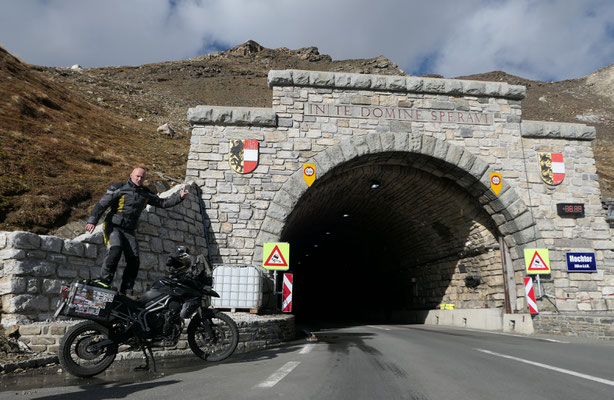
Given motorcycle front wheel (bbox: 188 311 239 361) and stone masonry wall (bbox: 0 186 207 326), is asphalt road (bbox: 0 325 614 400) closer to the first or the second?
motorcycle front wheel (bbox: 188 311 239 361)

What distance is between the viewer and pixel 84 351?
4.48 m

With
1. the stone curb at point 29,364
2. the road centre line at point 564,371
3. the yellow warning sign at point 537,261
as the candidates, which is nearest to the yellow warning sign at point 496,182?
the yellow warning sign at point 537,261

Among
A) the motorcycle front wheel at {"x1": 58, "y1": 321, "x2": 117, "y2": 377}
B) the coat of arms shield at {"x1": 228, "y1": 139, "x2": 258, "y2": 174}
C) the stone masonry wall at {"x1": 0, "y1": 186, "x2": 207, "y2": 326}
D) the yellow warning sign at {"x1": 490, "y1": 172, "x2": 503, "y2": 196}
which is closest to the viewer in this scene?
the motorcycle front wheel at {"x1": 58, "y1": 321, "x2": 117, "y2": 377}

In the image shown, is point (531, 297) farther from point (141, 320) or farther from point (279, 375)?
point (141, 320)

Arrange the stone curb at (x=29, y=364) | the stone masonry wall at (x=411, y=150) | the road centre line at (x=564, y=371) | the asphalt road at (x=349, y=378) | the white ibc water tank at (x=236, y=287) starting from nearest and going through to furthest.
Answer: the asphalt road at (x=349, y=378) → the road centre line at (x=564, y=371) → the stone curb at (x=29, y=364) → the white ibc water tank at (x=236, y=287) → the stone masonry wall at (x=411, y=150)

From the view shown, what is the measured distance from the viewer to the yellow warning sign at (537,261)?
11.8 m

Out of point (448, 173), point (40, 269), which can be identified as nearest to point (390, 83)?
point (448, 173)

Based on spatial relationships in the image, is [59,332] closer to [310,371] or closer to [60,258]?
[60,258]

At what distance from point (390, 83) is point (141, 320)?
1033 cm

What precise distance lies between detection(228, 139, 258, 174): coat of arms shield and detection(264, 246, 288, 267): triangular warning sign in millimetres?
2458

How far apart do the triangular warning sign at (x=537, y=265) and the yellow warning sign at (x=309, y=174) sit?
22.4 feet

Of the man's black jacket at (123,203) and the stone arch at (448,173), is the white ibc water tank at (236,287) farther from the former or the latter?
the man's black jacket at (123,203)

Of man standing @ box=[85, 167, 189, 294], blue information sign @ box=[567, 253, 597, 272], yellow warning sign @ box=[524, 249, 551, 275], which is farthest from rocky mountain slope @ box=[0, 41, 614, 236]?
blue information sign @ box=[567, 253, 597, 272]

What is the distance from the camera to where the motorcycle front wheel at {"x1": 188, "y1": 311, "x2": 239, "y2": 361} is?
5.25m
